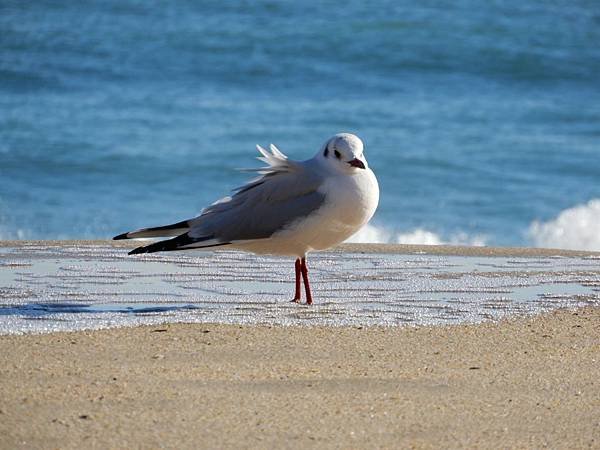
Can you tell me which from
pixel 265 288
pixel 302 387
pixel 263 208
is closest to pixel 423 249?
pixel 265 288

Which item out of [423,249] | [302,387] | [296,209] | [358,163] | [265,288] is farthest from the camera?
[423,249]

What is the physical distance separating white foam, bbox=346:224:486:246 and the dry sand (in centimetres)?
499

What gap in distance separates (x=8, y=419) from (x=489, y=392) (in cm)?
153

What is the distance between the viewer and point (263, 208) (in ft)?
17.8

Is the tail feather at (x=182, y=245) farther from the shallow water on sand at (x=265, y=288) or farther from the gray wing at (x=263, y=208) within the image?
the shallow water on sand at (x=265, y=288)

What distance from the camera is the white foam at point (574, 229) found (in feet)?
35.5

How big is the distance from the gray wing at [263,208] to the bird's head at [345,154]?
105 millimetres

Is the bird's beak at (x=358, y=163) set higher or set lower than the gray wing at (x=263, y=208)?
higher

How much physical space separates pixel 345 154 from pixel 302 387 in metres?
1.71

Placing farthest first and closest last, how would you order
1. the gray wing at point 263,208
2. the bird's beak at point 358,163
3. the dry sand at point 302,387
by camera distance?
the gray wing at point 263,208, the bird's beak at point 358,163, the dry sand at point 302,387

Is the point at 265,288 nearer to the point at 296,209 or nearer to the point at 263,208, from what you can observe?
the point at 263,208

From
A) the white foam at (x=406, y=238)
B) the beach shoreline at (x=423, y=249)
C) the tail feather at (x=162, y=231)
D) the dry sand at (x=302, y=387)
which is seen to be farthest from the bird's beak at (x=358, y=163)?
the white foam at (x=406, y=238)

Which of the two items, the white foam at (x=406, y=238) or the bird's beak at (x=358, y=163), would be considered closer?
the bird's beak at (x=358, y=163)

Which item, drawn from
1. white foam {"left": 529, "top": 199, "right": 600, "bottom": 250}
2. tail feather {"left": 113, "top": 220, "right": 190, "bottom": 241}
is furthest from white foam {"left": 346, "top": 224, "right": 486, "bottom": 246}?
tail feather {"left": 113, "top": 220, "right": 190, "bottom": 241}
